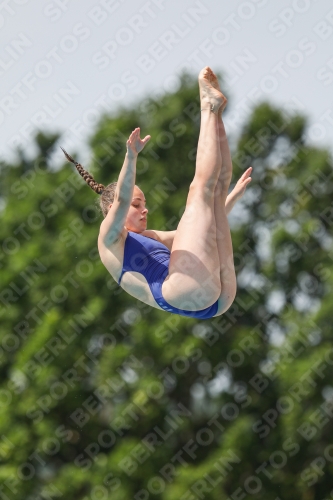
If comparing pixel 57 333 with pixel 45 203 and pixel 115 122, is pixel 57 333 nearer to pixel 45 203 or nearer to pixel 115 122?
pixel 45 203

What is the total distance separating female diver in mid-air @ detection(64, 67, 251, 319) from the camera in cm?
556

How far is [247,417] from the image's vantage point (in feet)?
49.5

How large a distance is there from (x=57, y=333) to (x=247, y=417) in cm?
330

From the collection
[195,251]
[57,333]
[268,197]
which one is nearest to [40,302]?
[57,333]

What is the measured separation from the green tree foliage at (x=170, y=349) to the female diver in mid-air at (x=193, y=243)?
8.91 metres

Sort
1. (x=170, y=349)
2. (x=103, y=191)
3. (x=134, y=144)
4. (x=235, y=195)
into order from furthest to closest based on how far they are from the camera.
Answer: (x=170, y=349) < (x=235, y=195) < (x=103, y=191) < (x=134, y=144)

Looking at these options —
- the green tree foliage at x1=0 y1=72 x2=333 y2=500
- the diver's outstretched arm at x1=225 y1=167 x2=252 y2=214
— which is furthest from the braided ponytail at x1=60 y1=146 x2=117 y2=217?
the green tree foliage at x1=0 y1=72 x2=333 y2=500

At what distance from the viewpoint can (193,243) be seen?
5.57m

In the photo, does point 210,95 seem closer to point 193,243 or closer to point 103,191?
point 193,243

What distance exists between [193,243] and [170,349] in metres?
9.59

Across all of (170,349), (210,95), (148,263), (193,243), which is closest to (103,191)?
A: (148,263)

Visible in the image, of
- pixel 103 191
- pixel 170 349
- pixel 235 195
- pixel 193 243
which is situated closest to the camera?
pixel 193 243

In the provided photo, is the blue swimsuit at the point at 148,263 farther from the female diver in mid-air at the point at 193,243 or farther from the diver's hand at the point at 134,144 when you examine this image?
the diver's hand at the point at 134,144

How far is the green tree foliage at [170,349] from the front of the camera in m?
14.8
